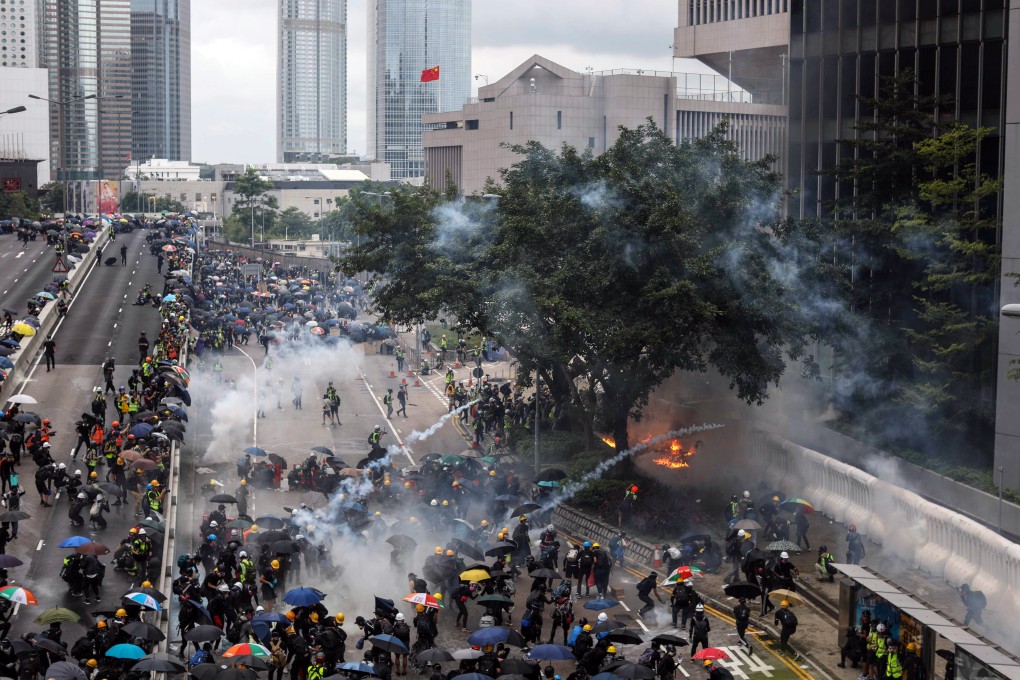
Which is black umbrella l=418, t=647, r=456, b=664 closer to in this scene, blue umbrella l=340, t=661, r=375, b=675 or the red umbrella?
blue umbrella l=340, t=661, r=375, b=675

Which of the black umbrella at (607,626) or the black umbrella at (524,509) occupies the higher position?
the black umbrella at (524,509)

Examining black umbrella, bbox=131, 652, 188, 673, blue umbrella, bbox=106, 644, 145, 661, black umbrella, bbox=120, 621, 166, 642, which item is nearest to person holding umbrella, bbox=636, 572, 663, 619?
black umbrella, bbox=120, 621, 166, 642

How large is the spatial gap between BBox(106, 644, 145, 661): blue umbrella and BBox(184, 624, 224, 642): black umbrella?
4.88 ft

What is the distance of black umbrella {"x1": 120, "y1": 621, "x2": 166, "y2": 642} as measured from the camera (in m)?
22.7

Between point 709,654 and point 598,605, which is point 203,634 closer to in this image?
point 598,605

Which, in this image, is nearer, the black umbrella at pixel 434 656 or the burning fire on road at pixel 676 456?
the black umbrella at pixel 434 656

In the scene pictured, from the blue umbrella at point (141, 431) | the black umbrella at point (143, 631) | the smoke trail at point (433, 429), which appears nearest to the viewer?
the black umbrella at point (143, 631)

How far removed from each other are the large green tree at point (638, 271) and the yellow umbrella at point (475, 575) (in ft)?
39.7

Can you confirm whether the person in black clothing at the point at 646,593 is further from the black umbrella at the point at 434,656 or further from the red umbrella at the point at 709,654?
the black umbrella at the point at 434,656

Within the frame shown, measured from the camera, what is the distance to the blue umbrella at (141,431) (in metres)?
37.2

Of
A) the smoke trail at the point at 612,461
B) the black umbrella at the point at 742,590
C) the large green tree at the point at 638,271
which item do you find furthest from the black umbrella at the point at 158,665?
the large green tree at the point at 638,271

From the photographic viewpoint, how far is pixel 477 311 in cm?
4503

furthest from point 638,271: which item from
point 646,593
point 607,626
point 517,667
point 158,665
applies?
point 158,665

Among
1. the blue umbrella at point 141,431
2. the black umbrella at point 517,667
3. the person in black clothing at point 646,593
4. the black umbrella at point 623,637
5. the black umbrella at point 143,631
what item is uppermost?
the blue umbrella at point 141,431
